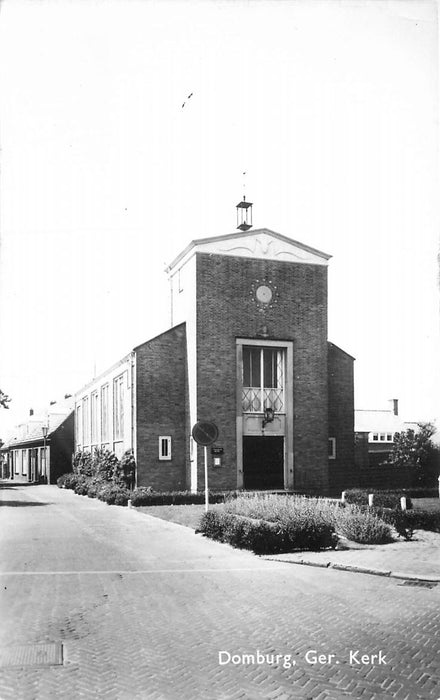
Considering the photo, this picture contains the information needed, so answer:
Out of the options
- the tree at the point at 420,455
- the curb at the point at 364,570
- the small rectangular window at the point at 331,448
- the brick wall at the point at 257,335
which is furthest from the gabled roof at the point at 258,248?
the curb at the point at 364,570

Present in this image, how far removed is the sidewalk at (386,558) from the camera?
36.4ft

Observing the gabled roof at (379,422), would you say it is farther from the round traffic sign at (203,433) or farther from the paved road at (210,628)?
the paved road at (210,628)

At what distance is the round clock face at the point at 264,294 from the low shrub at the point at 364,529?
49.9 ft

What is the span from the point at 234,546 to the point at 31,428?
43491mm

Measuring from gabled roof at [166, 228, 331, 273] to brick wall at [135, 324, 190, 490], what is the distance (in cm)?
372

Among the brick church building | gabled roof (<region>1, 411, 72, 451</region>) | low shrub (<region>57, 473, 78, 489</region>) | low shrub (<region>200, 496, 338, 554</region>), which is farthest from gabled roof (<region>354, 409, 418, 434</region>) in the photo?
low shrub (<region>200, 496, 338, 554</region>)

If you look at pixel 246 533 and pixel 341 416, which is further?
pixel 341 416

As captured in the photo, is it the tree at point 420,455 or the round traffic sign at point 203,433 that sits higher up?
the round traffic sign at point 203,433

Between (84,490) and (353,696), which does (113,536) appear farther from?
(84,490)

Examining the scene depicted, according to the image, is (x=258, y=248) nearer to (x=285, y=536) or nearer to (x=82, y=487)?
(x=82, y=487)

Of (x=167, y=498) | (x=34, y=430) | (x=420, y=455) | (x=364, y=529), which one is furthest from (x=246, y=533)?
(x=34, y=430)

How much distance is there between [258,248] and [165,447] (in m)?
9.66

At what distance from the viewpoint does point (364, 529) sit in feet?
47.2

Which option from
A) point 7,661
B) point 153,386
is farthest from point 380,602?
point 153,386
